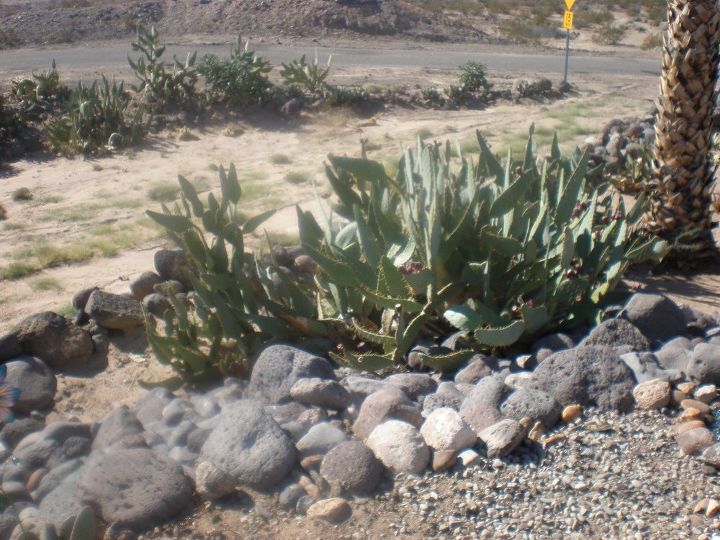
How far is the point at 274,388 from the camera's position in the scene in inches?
163

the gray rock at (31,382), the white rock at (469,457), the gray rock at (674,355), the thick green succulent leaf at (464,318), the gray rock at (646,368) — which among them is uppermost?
the thick green succulent leaf at (464,318)

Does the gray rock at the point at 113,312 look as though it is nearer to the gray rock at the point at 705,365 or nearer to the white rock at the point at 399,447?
the white rock at the point at 399,447

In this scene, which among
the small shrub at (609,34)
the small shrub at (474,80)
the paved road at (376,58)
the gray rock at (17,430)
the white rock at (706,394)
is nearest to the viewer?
the white rock at (706,394)

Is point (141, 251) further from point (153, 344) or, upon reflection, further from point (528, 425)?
point (528, 425)

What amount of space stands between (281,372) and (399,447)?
2.87 ft

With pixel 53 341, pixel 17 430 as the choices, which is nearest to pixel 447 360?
pixel 17 430

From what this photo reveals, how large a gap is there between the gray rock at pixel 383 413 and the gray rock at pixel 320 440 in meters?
0.12

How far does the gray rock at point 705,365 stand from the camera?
3.77 metres

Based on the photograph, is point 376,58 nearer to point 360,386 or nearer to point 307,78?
point 307,78

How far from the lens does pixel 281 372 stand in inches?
164

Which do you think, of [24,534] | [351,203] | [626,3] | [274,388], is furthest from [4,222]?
[626,3]

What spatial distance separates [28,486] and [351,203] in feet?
8.30

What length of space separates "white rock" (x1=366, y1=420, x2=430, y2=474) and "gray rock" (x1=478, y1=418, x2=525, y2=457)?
0.25m

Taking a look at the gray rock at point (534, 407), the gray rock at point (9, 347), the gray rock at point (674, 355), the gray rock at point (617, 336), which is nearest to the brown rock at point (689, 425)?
the gray rock at point (534, 407)
